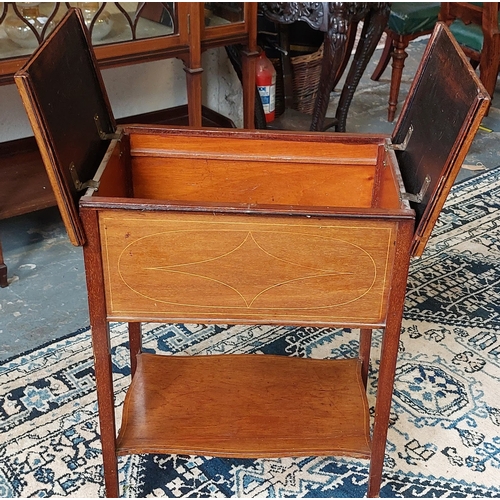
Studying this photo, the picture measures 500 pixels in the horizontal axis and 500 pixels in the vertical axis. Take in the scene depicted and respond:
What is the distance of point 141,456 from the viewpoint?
1.59 m

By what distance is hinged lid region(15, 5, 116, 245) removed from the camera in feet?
3.50

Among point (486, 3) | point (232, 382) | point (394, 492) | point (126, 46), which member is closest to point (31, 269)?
point (126, 46)

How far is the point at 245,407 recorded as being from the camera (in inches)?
61.4

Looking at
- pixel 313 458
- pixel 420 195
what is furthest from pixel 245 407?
pixel 420 195

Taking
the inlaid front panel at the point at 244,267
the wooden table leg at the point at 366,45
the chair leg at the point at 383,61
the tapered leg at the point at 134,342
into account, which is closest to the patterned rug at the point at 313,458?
the tapered leg at the point at 134,342

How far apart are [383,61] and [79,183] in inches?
127

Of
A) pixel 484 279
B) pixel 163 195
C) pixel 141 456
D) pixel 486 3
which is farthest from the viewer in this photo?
pixel 486 3

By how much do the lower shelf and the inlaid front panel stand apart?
354 mm

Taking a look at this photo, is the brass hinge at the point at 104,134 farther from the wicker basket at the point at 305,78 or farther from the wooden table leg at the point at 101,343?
the wicker basket at the point at 305,78

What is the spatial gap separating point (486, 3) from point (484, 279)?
1537 mm

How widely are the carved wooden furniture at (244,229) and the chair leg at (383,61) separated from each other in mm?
2697

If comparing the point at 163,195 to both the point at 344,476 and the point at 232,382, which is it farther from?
the point at 344,476

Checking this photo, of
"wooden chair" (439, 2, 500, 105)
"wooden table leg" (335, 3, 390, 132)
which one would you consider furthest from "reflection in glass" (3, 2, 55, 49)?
"wooden chair" (439, 2, 500, 105)

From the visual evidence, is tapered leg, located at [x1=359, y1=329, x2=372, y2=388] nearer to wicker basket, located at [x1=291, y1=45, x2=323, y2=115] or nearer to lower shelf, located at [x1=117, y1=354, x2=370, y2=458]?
lower shelf, located at [x1=117, y1=354, x2=370, y2=458]
